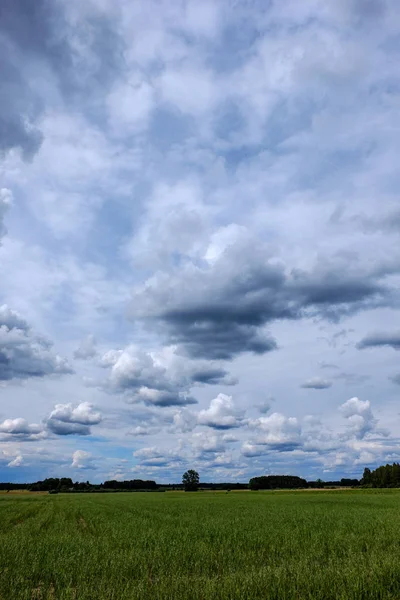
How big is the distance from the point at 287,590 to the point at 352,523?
1920cm

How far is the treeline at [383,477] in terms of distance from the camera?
6870 inches

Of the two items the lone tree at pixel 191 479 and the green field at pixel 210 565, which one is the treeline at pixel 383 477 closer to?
the lone tree at pixel 191 479

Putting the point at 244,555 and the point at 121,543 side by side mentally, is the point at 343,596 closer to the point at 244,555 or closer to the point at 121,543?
the point at 244,555

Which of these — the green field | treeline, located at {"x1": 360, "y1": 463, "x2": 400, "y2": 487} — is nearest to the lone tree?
treeline, located at {"x1": 360, "y1": 463, "x2": 400, "y2": 487}

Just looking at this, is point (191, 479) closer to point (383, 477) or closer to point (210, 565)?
point (383, 477)

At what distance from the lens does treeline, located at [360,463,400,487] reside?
174500 millimetres

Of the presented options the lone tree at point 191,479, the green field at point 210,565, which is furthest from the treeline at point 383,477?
the green field at point 210,565

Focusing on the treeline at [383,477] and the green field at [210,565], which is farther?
the treeline at [383,477]

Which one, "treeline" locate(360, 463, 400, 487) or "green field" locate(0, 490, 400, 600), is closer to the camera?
"green field" locate(0, 490, 400, 600)

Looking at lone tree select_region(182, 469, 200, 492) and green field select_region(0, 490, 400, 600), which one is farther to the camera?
→ lone tree select_region(182, 469, 200, 492)

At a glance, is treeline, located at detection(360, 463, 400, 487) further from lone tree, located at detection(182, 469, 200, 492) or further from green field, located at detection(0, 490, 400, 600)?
green field, located at detection(0, 490, 400, 600)

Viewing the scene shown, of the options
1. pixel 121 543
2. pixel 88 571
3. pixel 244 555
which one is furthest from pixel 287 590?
pixel 121 543

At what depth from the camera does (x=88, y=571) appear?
14.2m

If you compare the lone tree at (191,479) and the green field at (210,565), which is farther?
the lone tree at (191,479)
